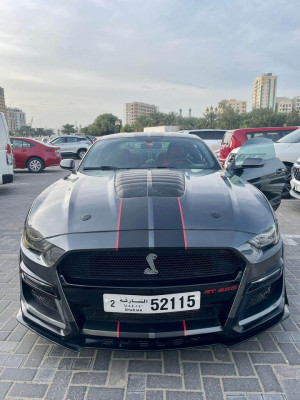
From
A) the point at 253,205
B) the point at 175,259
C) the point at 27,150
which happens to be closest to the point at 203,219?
the point at 175,259

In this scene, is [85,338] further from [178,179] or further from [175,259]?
[178,179]

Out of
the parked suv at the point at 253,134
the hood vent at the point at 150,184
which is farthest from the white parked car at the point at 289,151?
the hood vent at the point at 150,184

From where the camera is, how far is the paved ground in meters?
1.77

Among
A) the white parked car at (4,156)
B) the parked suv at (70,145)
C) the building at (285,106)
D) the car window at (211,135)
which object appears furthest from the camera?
the building at (285,106)

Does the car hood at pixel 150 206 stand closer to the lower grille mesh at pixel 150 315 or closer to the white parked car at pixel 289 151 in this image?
the lower grille mesh at pixel 150 315

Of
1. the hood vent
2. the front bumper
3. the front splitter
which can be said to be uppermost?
the hood vent

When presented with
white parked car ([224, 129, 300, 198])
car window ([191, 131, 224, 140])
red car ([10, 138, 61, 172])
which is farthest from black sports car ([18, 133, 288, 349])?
car window ([191, 131, 224, 140])

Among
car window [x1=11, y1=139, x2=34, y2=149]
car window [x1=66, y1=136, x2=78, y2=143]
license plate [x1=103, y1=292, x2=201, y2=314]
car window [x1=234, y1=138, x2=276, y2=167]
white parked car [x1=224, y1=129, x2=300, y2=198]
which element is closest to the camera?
license plate [x1=103, y1=292, x2=201, y2=314]

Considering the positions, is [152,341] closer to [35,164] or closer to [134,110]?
[35,164]

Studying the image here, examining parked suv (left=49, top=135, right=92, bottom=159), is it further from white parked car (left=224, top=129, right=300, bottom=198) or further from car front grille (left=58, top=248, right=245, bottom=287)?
car front grille (left=58, top=248, right=245, bottom=287)

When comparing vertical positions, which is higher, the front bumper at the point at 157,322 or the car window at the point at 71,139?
the car window at the point at 71,139

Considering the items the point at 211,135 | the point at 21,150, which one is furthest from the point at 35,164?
the point at 211,135

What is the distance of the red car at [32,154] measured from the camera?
505 inches

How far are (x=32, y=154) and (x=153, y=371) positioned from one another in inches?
486
